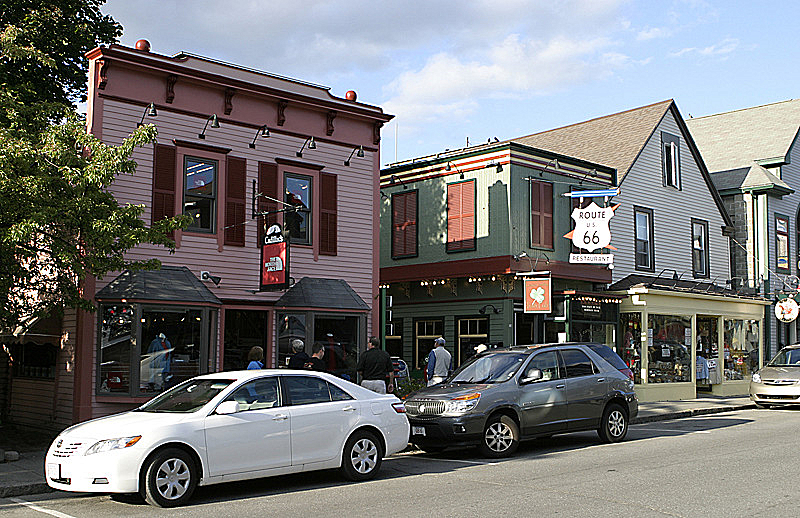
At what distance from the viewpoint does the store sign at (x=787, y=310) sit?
29953 millimetres

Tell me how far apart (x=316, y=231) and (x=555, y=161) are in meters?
8.45

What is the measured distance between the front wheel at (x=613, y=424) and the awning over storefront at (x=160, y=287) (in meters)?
7.72

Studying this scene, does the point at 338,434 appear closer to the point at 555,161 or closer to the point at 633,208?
the point at 555,161

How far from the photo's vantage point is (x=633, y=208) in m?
25.7

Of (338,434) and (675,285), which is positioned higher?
(675,285)

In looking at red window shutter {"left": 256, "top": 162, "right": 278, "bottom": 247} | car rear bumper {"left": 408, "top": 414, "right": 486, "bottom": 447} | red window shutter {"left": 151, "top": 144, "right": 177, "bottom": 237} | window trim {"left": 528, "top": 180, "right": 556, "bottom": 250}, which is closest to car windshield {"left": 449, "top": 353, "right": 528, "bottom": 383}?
car rear bumper {"left": 408, "top": 414, "right": 486, "bottom": 447}

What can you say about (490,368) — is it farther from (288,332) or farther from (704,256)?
(704,256)

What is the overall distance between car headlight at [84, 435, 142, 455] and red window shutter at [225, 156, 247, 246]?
327 inches

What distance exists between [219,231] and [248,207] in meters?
0.89

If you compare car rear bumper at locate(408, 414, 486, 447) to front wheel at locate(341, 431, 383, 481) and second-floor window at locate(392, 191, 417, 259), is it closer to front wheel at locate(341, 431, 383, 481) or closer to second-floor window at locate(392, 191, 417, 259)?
front wheel at locate(341, 431, 383, 481)

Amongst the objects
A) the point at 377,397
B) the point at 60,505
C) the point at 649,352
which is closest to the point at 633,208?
the point at 649,352

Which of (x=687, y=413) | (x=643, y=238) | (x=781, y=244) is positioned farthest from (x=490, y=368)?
(x=781, y=244)

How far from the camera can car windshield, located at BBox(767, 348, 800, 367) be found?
922 inches

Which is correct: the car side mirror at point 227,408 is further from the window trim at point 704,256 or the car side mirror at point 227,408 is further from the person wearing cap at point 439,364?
the window trim at point 704,256
